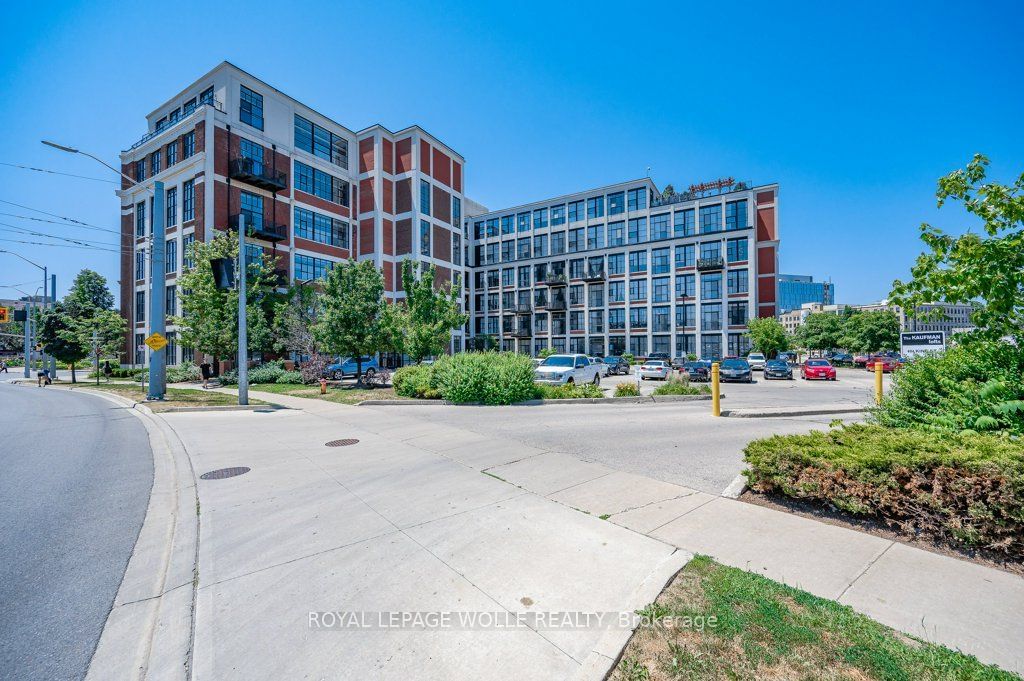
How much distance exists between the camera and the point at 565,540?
434cm

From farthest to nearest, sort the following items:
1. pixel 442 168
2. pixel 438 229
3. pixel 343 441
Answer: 1. pixel 442 168
2. pixel 438 229
3. pixel 343 441

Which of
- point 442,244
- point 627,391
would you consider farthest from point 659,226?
point 627,391

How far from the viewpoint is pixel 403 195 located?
4278cm

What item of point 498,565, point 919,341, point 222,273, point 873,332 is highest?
point 222,273

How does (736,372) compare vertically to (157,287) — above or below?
below

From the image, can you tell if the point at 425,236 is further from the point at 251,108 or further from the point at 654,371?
the point at 654,371

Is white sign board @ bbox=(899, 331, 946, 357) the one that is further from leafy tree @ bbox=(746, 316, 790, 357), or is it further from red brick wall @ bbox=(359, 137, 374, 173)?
red brick wall @ bbox=(359, 137, 374, 173)

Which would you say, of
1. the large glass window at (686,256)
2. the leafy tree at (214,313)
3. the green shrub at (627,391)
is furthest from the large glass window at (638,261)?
the leafy tree at (214,313)

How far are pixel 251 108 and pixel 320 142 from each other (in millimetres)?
6702

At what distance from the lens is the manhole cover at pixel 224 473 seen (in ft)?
24.0

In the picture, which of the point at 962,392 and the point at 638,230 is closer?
the point at 962,392

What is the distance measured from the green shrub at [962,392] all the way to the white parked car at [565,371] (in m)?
12.5

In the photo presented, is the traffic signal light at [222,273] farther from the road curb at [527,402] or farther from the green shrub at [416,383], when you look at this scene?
the green shrub at [416,383]

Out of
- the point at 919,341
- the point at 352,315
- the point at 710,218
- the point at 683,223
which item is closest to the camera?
the point at 919,341
